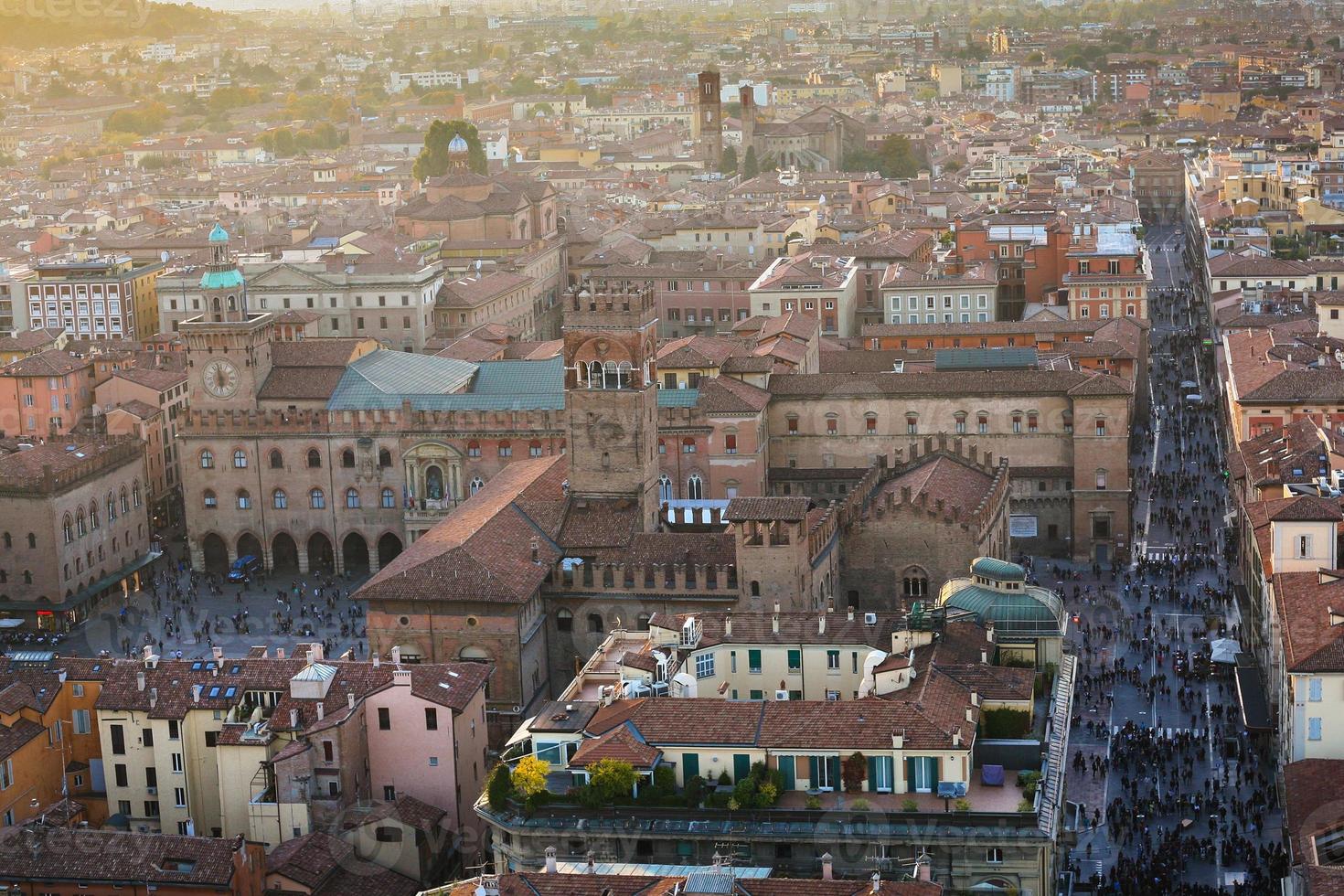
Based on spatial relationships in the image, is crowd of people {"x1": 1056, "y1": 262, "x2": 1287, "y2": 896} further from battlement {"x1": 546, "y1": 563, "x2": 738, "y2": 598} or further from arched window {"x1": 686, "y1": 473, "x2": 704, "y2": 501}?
arched window {"x1": 686, "y1": 473, "x2": 704, "y2": 501}

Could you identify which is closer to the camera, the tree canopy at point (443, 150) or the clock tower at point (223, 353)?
the clock tower at point (223, 353)

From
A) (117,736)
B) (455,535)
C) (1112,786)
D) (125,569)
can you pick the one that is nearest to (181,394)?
(125,569)

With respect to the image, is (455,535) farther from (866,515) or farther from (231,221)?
(231,221)

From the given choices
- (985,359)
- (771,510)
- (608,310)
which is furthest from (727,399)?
(771,510)

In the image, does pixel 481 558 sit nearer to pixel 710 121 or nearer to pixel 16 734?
pixel 16 734

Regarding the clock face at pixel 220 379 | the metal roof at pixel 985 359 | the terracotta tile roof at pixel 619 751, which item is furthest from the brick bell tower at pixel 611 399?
the metal roof at pixel 985 359

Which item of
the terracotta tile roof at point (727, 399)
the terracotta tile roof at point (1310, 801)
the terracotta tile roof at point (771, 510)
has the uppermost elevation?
the terracotta tile roof at point (771, 510)

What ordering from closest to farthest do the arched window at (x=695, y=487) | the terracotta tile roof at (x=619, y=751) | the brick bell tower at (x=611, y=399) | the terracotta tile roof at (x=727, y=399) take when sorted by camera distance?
1. the terracotta tile roof at (x=619, y=751)
2. the brick bell tower at (x=611, y=399)
3. the terracotta tile roof at (x=727, y=399)
4. the arched window at (x=695, y=487)

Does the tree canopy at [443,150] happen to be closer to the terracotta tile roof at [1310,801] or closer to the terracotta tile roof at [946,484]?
the terracotta tile roof at [946,484]
